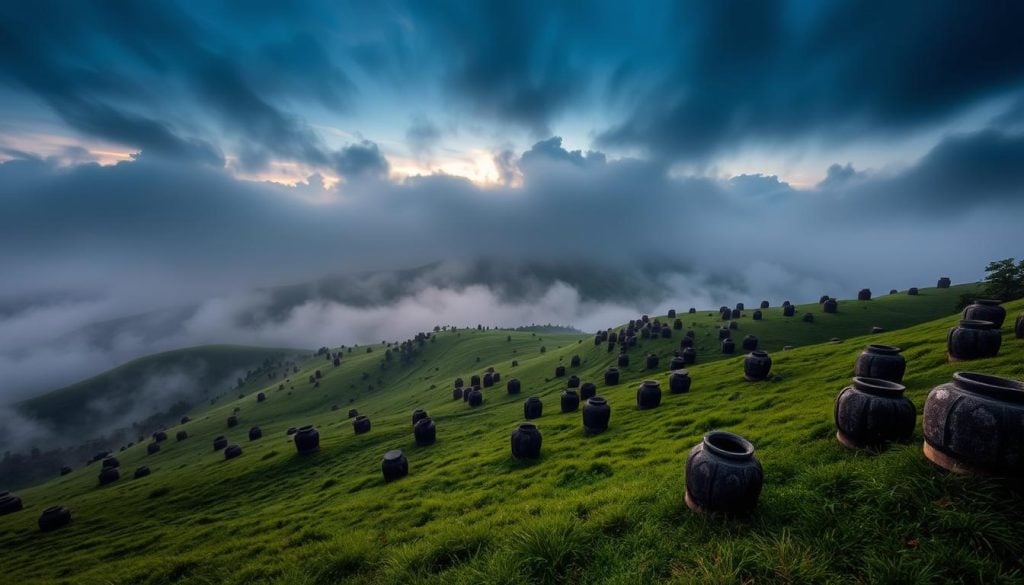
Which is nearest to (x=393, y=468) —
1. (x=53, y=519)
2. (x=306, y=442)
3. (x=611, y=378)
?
(x=306, y=442)

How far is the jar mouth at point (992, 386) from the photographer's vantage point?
6262mm

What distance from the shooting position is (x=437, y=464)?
21984mm

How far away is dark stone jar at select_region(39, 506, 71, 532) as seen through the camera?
24.9 m

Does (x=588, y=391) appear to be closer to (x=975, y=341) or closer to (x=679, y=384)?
(x=679, y=384)

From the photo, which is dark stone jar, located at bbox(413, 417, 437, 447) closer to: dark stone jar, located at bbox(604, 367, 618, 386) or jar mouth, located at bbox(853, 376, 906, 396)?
dark stone jar, located at bbox(604, 367, 618, 386)

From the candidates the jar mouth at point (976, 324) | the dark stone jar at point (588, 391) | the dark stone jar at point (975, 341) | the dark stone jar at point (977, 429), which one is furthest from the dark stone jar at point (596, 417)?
the jar mouth at point (976, 324)

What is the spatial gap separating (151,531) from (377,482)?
13.4m

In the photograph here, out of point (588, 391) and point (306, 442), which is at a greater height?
point (588, 391)

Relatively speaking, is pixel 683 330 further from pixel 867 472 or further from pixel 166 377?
pixel 166 377

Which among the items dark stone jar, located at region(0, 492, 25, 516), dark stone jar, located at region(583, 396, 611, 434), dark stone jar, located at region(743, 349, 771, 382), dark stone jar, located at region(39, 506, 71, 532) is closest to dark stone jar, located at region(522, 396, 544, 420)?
dark stone jar, located at region(583, 396, 611, 434)

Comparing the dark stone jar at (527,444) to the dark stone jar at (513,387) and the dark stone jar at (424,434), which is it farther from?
the dark stone jar at (513,387)

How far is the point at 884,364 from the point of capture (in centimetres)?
1429

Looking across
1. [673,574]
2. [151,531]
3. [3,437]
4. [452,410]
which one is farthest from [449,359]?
[3,437]

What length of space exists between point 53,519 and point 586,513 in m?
38.8
